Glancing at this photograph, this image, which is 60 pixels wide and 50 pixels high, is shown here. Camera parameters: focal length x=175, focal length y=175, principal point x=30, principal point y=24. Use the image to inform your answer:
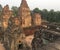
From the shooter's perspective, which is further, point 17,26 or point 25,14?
point 25,14

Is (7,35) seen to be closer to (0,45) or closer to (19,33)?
(19,33)

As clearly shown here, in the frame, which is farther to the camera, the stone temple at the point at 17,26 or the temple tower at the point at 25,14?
the temple tower at the point at 25,14

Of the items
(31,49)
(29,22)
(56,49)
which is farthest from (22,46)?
(29,22)

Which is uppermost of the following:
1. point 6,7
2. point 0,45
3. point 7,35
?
point 6,7

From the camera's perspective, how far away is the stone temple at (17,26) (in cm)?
1259

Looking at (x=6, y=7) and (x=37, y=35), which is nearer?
(x=37, y=35)

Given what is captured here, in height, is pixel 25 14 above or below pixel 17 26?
above

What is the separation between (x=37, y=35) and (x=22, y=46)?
66.5 inches

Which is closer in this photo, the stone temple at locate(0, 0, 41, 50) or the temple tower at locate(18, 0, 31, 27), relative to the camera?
the stone temple at locate(0, 0, 41, 50)

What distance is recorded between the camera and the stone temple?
41.3 ft

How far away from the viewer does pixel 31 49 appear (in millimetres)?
11914

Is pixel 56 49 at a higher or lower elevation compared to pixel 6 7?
lower

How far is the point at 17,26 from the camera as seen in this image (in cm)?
1279

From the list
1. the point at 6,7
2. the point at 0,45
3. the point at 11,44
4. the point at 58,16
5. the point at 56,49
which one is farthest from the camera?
the point at 58,16
